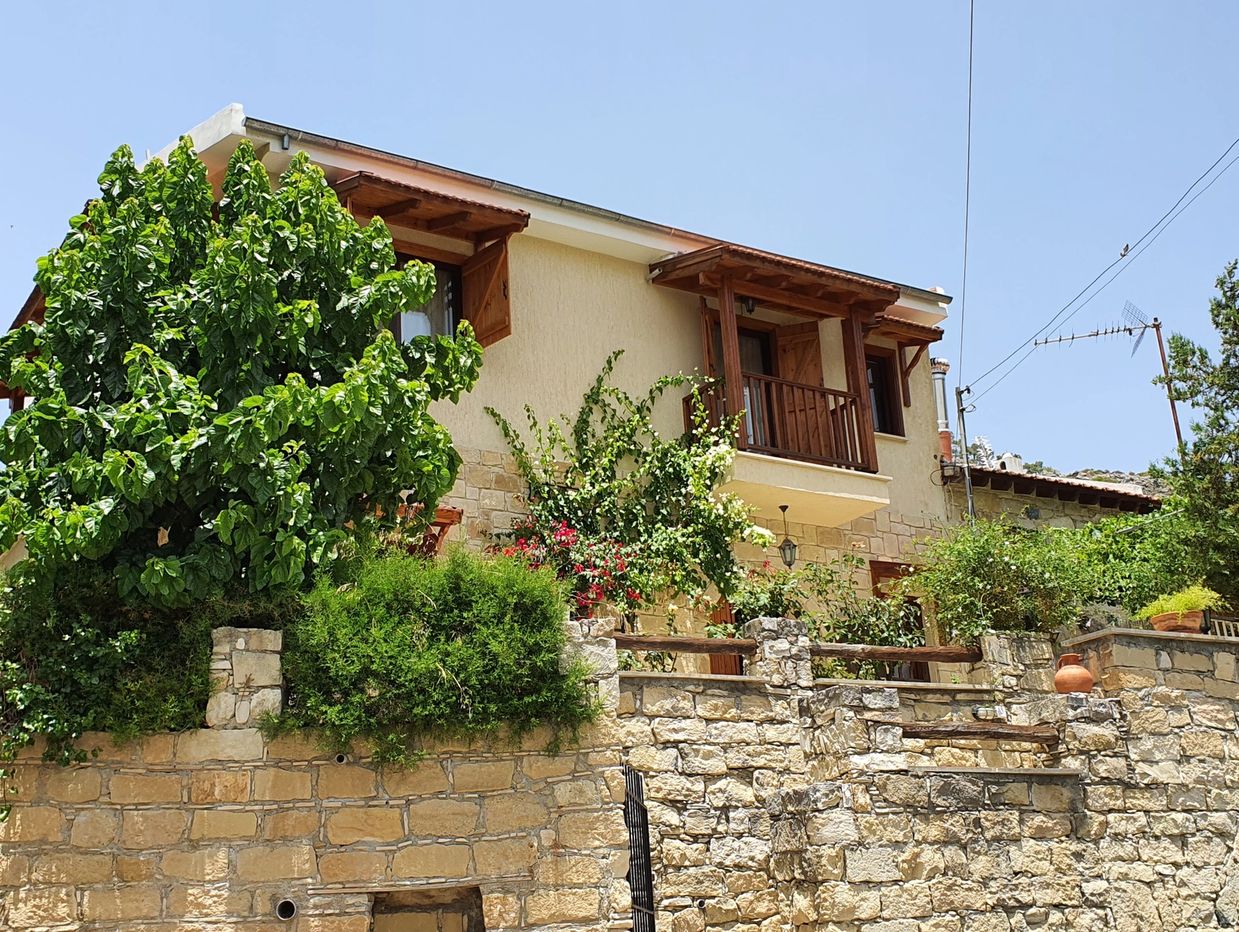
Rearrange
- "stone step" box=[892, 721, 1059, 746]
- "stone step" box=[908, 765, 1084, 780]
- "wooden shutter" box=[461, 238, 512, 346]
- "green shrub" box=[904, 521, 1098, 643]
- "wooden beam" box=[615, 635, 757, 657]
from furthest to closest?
"wooden shutter" box=[461, 238, 512, 346] < "green shrub" box=[904, 521, 1098, 643] < "wooden beam" box=[615, 635, 757, 657] < "stone step" box=[892, 721, 1059, 746] < "stone step" box=[908, 765, 1084, 780]

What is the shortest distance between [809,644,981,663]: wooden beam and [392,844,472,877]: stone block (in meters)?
3.33

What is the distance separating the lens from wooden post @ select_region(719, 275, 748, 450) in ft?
44.6

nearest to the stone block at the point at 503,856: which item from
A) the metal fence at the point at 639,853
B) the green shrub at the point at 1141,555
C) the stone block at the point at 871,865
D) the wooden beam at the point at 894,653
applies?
the metal fence at the point at 639,853

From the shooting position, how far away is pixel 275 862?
7.72 metres

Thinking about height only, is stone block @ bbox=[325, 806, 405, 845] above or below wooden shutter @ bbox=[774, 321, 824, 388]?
below

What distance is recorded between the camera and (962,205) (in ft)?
48.7

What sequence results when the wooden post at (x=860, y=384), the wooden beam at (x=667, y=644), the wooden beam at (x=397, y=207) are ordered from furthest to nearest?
the wooden post at (x=860, y=384) → the wooden beam at (x=397, y=207) → the wooden beam at (x=667, y=644)

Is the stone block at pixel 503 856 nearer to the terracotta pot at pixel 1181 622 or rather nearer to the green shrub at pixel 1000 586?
the green shrub at pixel 1000 586

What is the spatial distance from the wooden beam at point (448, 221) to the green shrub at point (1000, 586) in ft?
17.9

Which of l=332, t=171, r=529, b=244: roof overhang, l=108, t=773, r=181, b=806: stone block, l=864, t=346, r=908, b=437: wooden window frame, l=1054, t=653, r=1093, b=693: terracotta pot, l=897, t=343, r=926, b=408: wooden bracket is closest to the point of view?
l=108, t=773, r=181, b=806: stone block

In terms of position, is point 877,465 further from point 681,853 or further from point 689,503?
point 681,853

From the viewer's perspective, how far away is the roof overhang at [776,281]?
44.8 ft

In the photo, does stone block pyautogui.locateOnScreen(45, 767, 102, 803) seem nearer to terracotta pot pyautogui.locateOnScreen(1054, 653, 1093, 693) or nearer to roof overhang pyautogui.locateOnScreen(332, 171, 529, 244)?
roof overhang pyautogui.locateOnScreen(332, 171, 529, 244)

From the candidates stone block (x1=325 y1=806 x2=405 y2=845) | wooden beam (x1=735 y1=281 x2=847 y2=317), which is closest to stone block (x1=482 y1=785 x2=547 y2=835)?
stone block (x1=325 y1=806 x2=405 y2=845)
